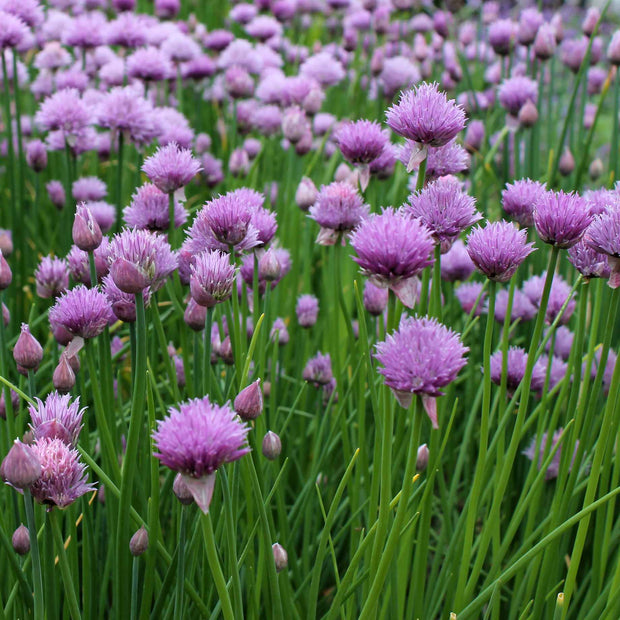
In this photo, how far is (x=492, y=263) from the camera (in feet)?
3.13

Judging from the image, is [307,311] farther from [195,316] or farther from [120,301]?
[120,301]

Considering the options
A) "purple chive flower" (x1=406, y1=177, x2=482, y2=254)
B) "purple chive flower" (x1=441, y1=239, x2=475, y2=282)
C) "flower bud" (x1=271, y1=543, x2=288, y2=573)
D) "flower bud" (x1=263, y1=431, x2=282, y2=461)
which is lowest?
"flower bud" (x1=271, y1=543, x2=288, y2=573)

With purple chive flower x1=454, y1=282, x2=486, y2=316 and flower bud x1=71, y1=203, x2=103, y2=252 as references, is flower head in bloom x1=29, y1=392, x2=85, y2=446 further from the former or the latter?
purple chive flower x1=454, y1=282, x2=486, y2=316

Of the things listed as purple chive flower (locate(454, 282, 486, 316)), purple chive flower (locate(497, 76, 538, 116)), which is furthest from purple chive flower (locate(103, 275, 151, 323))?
purple chive flower (locate(497, 76, 538, 116))

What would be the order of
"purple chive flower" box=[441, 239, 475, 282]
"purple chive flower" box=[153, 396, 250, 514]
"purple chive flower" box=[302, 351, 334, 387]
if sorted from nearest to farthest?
"purple chive flower" box=[153, 396, 250, 514] → "purple chive flower" box=[302, 351, 334, 387] → "purple chive flower" box=[441, 239, 475, 282]

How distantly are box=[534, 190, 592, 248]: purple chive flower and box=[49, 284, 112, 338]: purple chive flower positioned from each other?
58cm

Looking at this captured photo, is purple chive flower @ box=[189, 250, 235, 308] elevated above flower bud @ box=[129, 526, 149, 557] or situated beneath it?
elevated above

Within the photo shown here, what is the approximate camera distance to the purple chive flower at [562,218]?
95cm

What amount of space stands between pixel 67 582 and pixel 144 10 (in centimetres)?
415

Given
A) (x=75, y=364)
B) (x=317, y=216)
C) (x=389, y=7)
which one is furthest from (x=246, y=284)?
(x=389, y=7)

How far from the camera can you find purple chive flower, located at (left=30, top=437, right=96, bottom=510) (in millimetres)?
835

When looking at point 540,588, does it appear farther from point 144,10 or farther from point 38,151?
point 144,10

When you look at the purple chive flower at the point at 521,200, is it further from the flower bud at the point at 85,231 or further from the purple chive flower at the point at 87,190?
the purple chive flower at the point at 87,190

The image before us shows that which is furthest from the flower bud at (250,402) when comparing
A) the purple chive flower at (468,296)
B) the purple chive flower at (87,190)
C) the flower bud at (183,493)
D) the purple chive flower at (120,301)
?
the purple chive flower at (87,190)
